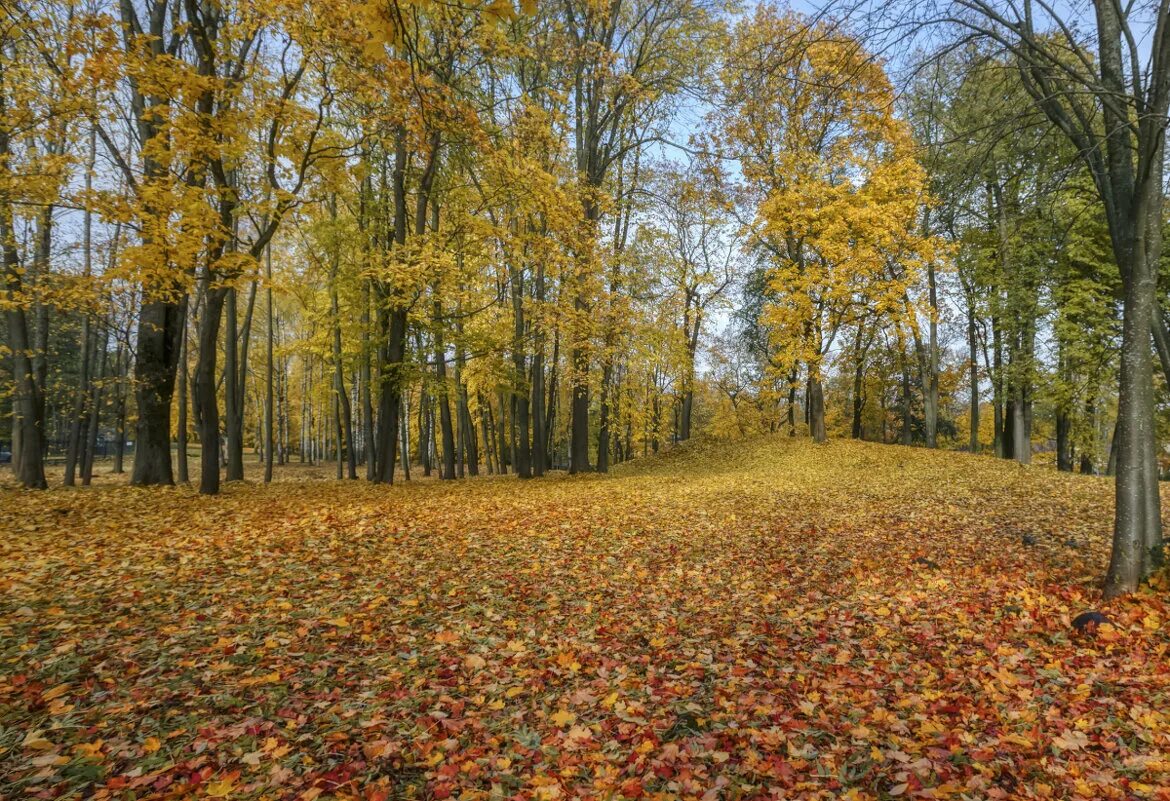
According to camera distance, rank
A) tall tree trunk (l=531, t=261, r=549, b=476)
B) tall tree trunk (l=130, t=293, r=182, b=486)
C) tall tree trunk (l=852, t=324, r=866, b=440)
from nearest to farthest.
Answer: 1. tall tree trunk (l=130, t=293, r=182, b=486)
2. tall tree trunk (l=531, t=261, r=549, b=476)
3. tall tree trunk (l=852, t=324, r=866, b=440)

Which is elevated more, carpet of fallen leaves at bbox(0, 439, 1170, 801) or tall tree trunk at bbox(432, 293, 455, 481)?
tall tree trunk at bbox(432, 293, 455, 481)

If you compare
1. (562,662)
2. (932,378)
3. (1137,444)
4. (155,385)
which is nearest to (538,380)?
(155,385)

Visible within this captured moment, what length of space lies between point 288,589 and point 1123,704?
7104mm

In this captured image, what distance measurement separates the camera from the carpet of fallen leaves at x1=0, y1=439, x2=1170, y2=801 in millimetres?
3090

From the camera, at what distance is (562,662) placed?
462cm

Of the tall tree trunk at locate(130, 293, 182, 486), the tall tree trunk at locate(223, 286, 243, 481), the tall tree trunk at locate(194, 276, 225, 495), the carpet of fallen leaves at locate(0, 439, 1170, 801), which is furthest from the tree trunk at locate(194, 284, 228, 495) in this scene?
the tall tree trunk at locate(223, 286, 243, 481)

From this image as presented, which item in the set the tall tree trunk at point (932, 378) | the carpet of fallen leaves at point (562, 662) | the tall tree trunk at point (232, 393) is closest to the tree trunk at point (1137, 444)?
the carpet of fallen leaves at point (562, 662)

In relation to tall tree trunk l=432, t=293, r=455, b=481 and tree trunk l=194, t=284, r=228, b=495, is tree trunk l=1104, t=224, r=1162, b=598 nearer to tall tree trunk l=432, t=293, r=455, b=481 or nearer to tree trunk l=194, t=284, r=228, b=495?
tall tree trunk l=432, t=293, r=455, b=481

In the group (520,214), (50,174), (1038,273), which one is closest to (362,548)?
(50,174)

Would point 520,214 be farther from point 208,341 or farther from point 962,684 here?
point 962,684

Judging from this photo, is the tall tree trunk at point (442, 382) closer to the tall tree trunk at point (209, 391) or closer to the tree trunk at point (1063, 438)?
the tall tree trunk at point (209, 391)

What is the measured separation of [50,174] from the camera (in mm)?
9055

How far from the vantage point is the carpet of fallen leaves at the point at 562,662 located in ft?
10.1

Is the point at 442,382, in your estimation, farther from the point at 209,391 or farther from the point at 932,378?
the point at 932,378
